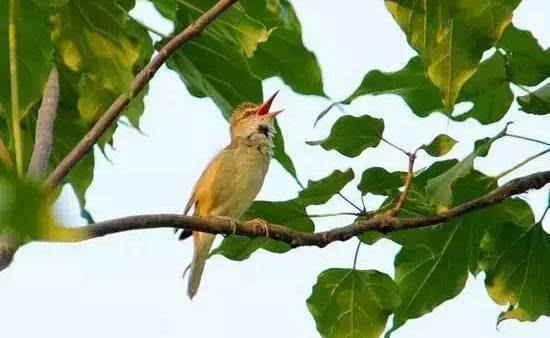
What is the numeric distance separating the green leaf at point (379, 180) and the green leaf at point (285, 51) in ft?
0.92

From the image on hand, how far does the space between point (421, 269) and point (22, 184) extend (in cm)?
264

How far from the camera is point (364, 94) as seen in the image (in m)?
2.60

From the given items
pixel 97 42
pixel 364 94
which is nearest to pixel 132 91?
pixel 97 42

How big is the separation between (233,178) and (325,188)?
2.28 m

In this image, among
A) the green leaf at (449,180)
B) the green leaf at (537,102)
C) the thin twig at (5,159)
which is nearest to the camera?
the thin twig at (5,159)

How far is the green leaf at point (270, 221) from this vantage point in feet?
9.26

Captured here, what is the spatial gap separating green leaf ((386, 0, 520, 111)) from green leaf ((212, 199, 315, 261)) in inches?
48.1

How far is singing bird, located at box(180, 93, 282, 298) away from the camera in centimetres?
484

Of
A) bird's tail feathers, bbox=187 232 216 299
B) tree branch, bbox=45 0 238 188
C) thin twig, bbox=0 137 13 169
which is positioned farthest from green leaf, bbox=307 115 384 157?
bird's tail feathers, bbox=187 232 216 299

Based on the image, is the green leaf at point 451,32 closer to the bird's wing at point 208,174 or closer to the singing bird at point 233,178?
the singing bird at point 233,178

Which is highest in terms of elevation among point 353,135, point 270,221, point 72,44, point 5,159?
point 353,135

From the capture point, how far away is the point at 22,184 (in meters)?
0.38

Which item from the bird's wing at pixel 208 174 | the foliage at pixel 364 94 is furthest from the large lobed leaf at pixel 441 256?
the bird's wing at pixel 208 174

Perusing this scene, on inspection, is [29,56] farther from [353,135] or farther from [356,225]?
[353,135]
